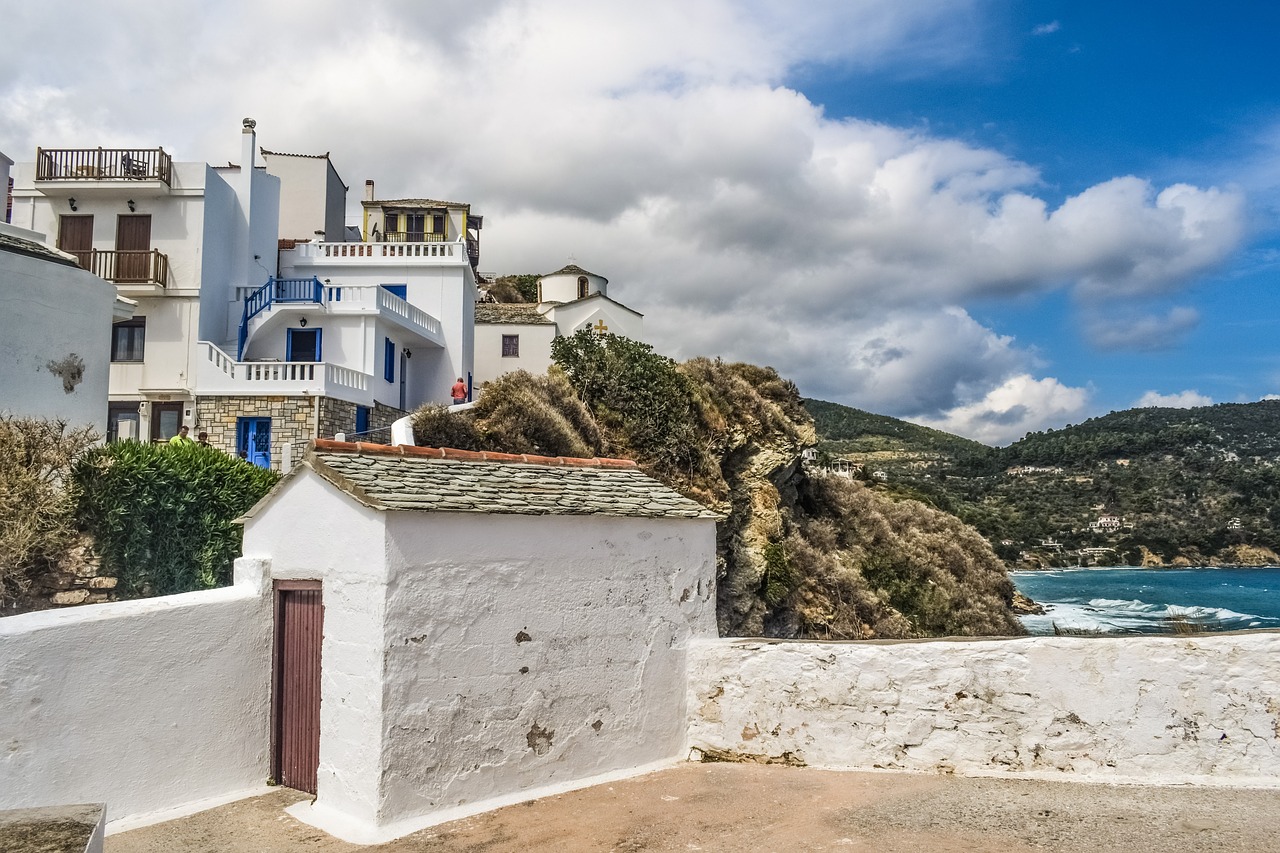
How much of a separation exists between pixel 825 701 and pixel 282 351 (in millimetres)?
21137

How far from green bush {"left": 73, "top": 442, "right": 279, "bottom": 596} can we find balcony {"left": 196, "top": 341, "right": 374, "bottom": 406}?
788 centimetres

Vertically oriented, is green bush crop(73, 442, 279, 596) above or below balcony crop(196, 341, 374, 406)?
below

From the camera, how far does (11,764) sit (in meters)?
5.64

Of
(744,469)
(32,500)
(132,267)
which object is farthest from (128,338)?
(744,469)

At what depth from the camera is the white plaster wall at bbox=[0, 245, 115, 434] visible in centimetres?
1432

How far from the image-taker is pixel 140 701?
628 centimetres

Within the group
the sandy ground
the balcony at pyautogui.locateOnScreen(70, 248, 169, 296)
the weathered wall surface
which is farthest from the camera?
the balcony at pyautogui.locateOnScreen(70, 248, 169, 296)

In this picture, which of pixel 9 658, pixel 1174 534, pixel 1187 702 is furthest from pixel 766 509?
pixel 1174 534

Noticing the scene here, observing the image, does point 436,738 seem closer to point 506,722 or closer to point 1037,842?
point 506,722

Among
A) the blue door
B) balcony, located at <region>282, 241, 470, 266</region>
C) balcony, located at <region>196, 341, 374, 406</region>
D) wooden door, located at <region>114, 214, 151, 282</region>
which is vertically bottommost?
the blue door

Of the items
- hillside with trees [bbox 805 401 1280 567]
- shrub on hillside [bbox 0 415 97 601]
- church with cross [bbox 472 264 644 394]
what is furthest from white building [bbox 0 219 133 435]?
hillside with trees [bbox 805 401 1280 567]

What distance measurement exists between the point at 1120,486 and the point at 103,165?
97.5m

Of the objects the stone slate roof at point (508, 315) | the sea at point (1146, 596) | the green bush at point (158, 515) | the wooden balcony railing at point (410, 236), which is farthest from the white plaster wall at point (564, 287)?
the green bush at point (158, 515)

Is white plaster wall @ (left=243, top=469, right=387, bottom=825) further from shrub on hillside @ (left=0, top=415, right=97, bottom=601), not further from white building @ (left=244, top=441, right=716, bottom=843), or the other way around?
shrub on hillside @ (left=0, top=415, right=97, bottom=601)
